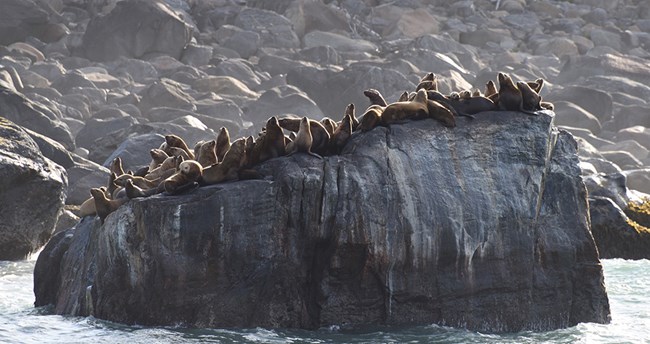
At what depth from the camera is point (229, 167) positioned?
14.1m

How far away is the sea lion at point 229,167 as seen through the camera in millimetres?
14016

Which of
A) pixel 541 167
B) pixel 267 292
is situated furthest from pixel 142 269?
pixel 541 167

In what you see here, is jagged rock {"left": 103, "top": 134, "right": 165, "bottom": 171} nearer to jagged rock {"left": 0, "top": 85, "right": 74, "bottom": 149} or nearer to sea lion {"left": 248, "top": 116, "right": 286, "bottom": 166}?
jagged rock {"left": 0, "top": 85, "right": 74, "bottom": 149}

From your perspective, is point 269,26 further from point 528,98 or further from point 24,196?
point 528,98

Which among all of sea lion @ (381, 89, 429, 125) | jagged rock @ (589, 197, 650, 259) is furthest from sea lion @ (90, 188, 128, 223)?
jagged rock @ (589, 197, 650, 259)

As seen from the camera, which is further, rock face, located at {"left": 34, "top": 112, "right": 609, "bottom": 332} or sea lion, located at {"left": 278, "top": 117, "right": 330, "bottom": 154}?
sea lion, located at {"left": 278, "top": 117, "right": 330, "bottom": 154}

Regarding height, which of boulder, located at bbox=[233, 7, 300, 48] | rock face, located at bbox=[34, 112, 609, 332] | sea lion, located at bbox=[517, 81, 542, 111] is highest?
boulder, located at bbox=[233, 7, 300, 48]

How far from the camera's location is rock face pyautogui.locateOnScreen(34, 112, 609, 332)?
535 inches

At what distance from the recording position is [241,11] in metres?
60.2

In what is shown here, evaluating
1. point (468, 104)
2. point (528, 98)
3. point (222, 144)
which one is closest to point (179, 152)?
point (222, 144)

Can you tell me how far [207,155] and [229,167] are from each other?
1.35 m

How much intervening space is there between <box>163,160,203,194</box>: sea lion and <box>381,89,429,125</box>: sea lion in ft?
8.41

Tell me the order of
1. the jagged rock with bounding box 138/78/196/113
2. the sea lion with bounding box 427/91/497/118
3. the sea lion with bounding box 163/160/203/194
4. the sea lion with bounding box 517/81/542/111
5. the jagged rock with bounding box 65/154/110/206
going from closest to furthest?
the sea lion with bounding box 163/160/203/194 → the sea lion with bounding box 427/91/497/118 → the sea lion with bounding box 517/81/542/111 → the jagged rock with bounding box 65/154/110/206 → the jagged rock with bounding box 138/78/196/113

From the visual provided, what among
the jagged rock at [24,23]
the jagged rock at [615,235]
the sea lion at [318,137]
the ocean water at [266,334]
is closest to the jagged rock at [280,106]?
the jagged rock at [24,23]
